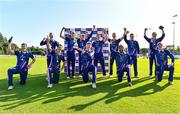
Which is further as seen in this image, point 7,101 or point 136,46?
point 136,46

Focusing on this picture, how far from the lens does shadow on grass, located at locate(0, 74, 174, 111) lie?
9.08m

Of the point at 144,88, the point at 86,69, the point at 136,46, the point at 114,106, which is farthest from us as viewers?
the point at 136,46

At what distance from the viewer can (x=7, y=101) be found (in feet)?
29.8

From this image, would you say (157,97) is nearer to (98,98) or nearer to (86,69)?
(98,98)

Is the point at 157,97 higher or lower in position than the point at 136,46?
lower

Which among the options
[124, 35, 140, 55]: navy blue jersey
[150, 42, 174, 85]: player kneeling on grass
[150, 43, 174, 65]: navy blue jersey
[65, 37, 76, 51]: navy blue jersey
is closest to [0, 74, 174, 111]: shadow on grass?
[150, 42, 174, 85]: player kneeling on grass

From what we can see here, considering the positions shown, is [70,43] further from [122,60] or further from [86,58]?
[122,60]

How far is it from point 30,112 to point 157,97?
3970 millimetres

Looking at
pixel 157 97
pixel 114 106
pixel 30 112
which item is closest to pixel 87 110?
pixel 114 106

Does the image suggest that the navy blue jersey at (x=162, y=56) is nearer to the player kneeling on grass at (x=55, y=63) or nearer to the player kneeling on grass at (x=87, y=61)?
the player kneeling on grass at (x=87, y=61)

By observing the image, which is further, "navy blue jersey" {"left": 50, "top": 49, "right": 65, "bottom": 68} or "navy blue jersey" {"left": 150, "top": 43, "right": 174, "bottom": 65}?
"navy blue jersey" {"left": 150, "top": 43, "right": 174, "bottom": 65}

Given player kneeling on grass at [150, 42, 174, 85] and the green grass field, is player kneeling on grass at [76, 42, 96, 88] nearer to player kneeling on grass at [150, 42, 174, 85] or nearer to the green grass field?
the green grass field

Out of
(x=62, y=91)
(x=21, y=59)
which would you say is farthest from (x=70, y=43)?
(x=62, y=91)

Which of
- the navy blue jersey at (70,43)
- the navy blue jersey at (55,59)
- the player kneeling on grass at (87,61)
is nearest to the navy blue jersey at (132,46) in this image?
the player kneeling on grass at (87,61)
